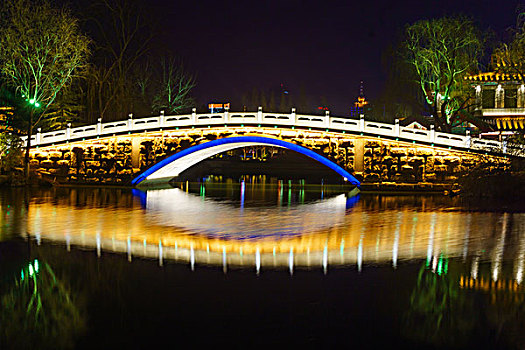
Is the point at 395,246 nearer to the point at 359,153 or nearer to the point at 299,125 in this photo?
the point at 359,153

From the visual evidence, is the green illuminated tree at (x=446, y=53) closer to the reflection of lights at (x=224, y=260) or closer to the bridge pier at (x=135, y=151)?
the bridge pier at (x=135, y=151)

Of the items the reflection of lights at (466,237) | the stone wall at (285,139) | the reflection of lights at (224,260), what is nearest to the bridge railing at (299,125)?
the stone wall at (285,139)

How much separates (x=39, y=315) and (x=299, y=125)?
20.6 m

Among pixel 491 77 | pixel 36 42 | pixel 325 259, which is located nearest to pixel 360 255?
pixel 325 259

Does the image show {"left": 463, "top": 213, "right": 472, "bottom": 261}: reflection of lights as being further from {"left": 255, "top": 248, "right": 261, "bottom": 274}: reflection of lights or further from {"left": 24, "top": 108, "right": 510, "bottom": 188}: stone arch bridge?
{"left": 24, "top": 108, "right": 510, "bottom": 188}: stone arch bridge

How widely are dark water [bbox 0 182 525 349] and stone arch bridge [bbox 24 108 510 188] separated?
9506 millimetres

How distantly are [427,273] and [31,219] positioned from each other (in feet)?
35.0

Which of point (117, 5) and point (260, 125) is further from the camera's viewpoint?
point (117, 5)

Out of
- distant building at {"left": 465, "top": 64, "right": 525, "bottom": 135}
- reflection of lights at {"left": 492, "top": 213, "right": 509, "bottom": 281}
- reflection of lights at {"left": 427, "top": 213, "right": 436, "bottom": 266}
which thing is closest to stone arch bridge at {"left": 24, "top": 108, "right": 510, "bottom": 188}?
reflection of lights at {"left": 427, "top": 213, "right": 436, "bottom": 266}

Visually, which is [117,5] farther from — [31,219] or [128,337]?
[128,337]

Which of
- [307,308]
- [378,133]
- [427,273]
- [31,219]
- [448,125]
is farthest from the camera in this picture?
[448,125]

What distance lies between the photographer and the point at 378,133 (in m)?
25.3

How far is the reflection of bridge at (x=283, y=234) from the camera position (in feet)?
32.2

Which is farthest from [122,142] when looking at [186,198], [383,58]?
[383,58]
